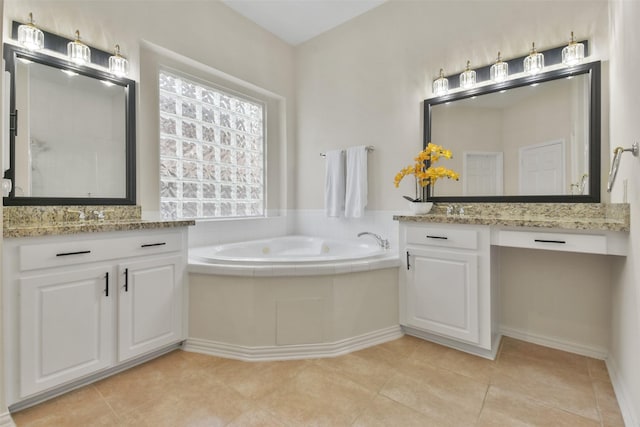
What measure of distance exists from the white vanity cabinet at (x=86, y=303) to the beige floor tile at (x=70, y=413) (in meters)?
0.08

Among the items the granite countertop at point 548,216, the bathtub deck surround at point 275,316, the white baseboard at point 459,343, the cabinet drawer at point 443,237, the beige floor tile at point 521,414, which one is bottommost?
the beige floor tile at point 521,414

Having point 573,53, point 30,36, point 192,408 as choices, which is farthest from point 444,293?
point 30,36

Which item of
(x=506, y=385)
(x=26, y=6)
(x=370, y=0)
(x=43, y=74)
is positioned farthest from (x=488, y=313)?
(x=26, y=6)

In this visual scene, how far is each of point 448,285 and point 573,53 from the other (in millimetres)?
1720

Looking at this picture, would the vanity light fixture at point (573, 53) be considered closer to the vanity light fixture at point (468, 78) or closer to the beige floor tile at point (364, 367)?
the vanity light fixture at point (468, 78)

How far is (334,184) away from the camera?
10.4ft

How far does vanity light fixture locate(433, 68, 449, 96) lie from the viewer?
256cm

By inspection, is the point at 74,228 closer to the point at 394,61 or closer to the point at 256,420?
the point at 256,420

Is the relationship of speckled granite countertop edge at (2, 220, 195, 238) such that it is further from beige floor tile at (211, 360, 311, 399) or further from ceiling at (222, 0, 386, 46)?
ceiling at (222, 0, 386, 46)

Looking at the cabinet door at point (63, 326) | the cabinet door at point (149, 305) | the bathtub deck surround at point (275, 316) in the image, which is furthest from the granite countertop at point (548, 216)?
the cabinet door at point (63, 326)

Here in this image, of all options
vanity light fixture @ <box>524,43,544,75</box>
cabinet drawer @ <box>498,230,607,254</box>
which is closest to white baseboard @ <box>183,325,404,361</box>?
cabinet drawer @ <box>498,230,607,254</box>

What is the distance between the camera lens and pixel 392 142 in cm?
290

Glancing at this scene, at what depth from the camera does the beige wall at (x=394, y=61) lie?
217cm

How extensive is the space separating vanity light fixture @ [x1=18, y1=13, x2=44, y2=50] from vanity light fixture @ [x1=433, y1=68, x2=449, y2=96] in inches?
109
